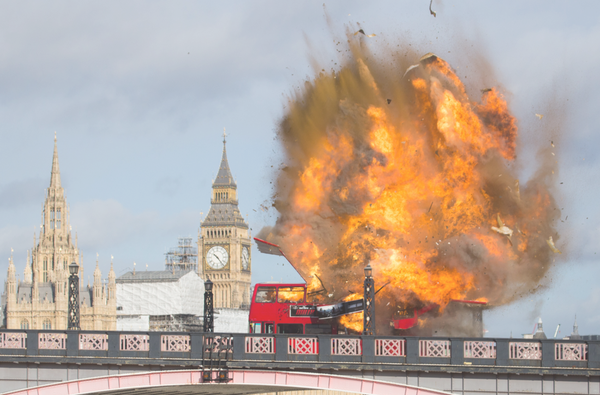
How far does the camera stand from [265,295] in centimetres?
3962

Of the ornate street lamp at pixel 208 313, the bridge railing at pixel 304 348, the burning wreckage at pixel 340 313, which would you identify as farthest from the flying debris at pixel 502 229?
the ornate street lamp at pixel 208 313

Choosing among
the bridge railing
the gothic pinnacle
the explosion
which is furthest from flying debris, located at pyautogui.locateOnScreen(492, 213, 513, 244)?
the gothic pinnacle

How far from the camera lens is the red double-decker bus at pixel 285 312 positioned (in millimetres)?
38031

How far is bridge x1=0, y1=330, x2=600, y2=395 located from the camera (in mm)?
27984

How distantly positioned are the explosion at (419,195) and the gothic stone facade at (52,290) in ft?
439

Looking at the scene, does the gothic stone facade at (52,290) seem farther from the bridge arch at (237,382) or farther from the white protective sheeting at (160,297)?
the bridge arch at (237,382)

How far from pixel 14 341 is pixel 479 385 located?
17.4 meters

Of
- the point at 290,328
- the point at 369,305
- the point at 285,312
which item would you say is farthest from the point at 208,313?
the point at 369,305

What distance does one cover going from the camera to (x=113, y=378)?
98.5 ft

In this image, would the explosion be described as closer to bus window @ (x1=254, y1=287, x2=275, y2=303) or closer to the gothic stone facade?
bus window @ (x1=254, y1=287, x2=275, y2=303)

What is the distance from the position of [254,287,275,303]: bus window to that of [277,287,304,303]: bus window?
0.35 meters

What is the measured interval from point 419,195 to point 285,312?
8954 mm

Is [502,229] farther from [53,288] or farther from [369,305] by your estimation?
[53,288]

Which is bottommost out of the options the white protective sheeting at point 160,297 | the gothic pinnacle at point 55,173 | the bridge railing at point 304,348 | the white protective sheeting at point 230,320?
the white protective sheeting at point 230,320
